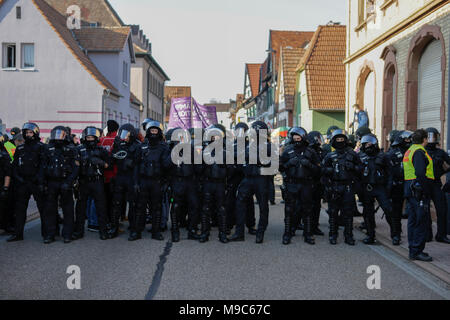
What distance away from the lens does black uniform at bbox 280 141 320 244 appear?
28.3ft

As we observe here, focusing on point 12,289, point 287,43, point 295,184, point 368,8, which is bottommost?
point 12,289

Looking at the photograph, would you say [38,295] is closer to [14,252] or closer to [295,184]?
[14,252]

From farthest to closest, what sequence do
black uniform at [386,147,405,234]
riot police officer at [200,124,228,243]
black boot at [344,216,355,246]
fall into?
black uniform at [386,147,405,234]
riot police officer at [200,124,228,243]
black boot at [344,216,355,246]

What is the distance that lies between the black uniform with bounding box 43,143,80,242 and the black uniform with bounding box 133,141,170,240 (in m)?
1.02

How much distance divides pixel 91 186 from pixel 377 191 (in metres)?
4.73

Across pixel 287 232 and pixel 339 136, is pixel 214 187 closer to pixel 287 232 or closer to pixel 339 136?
pixel 287 232

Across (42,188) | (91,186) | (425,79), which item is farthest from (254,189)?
(425,79)

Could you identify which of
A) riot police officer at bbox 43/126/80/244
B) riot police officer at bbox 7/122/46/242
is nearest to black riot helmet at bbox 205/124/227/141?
riot police officer at bbox 43/126/80/244

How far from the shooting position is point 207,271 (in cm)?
657

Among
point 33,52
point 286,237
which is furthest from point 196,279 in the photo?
point 33,52

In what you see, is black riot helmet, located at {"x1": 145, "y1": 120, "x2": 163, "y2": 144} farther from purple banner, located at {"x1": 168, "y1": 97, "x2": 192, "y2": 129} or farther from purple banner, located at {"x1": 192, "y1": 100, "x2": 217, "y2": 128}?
purple banner, located at {"x1": 192, "y1": 100, "x2": 217, "y2": 128}

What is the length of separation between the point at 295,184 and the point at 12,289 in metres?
4.70

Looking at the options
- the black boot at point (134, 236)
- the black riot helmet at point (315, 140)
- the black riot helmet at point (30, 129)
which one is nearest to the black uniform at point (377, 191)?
the black riot helmet at point (315, 140)

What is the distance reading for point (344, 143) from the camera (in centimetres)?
888
